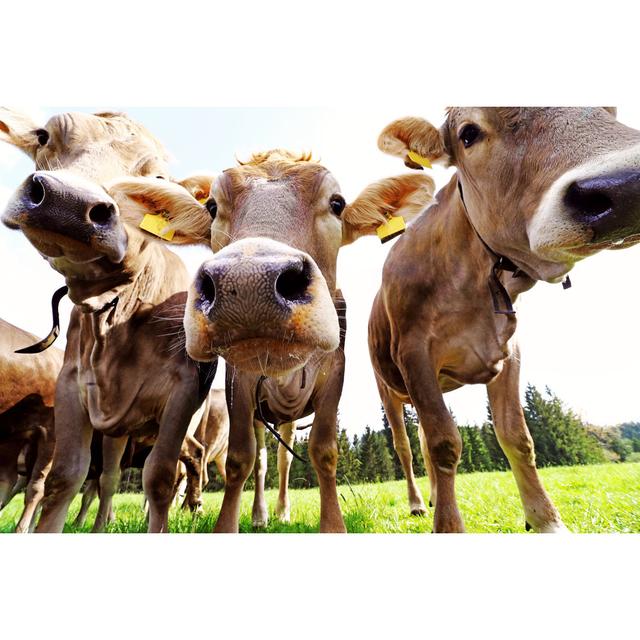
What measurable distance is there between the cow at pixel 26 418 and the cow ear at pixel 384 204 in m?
3.93

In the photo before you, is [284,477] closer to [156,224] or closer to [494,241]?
[156,224]

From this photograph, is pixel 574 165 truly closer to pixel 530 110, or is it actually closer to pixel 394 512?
pixel 530 110

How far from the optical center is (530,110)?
2.89 m

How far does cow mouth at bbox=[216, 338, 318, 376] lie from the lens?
2.19 meters

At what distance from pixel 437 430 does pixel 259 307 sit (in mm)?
1799

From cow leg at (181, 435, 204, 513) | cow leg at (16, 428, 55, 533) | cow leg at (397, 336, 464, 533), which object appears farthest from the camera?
cow leg at (181, 435, 204, 513)

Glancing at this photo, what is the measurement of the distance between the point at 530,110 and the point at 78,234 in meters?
2.63

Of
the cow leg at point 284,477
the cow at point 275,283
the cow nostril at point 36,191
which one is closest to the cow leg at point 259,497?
the cow leg at point 284,477

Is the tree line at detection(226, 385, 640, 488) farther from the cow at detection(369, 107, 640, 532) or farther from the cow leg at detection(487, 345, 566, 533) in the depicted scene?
the cow at detection(369, 107, 640, 532)

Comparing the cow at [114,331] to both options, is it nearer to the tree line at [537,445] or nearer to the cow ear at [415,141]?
the tree line at [537,445]

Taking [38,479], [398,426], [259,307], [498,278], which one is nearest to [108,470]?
[38,479]

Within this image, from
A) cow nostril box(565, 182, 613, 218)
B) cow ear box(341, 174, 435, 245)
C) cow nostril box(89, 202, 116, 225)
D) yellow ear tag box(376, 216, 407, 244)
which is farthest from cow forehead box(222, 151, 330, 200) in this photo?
cow nostril box(565, 182, 613, 218)

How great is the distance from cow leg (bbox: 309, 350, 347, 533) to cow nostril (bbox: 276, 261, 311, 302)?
1737mm

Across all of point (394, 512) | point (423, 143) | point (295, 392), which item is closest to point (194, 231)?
point (295, 392)
